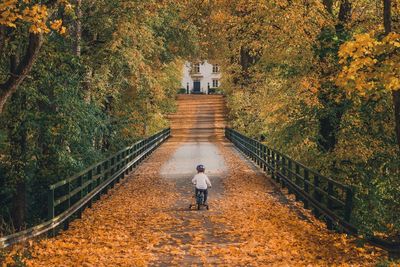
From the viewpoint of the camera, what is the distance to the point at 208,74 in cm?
12488

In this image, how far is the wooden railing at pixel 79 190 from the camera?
39.0 feet

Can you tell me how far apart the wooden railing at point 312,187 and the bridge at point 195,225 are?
0.04 meters

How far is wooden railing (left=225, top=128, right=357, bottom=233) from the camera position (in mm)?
12555

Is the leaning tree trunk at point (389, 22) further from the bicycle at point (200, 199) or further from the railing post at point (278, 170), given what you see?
the railing post at point (278, 170)

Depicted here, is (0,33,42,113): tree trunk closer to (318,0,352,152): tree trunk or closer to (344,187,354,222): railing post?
(344,187,354,222): railing post

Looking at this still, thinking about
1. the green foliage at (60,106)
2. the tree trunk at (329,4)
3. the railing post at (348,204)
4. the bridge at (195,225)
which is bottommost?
the bridge at (195,225)

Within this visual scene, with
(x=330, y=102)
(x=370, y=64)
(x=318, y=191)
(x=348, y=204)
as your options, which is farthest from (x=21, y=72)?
(x=330, y=102)

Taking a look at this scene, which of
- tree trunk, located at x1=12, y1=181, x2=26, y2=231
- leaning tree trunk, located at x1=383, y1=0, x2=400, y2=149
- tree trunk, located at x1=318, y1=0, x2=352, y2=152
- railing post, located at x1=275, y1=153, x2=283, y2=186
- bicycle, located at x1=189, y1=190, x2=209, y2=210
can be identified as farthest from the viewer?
railing post, located at x1=275, y1=153, x2=283, y2=186

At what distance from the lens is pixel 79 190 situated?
15219 mm

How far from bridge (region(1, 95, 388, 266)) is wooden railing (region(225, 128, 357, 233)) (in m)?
0.04

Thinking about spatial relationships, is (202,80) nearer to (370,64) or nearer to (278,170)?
(278,170)

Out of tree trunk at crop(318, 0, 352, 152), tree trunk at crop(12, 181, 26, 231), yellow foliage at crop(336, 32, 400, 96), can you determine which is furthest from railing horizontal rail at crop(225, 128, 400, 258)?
tree trunk at crop(12, 181, 26, 231)

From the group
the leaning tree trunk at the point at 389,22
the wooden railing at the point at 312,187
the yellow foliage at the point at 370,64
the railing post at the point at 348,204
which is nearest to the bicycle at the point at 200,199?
the wooden railing at the point at 312,187

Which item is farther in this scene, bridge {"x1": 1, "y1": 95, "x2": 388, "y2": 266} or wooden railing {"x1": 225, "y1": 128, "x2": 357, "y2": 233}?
wooden railing {"x1": 225, "y1": 128, "x2": 357, "y2": 233}
